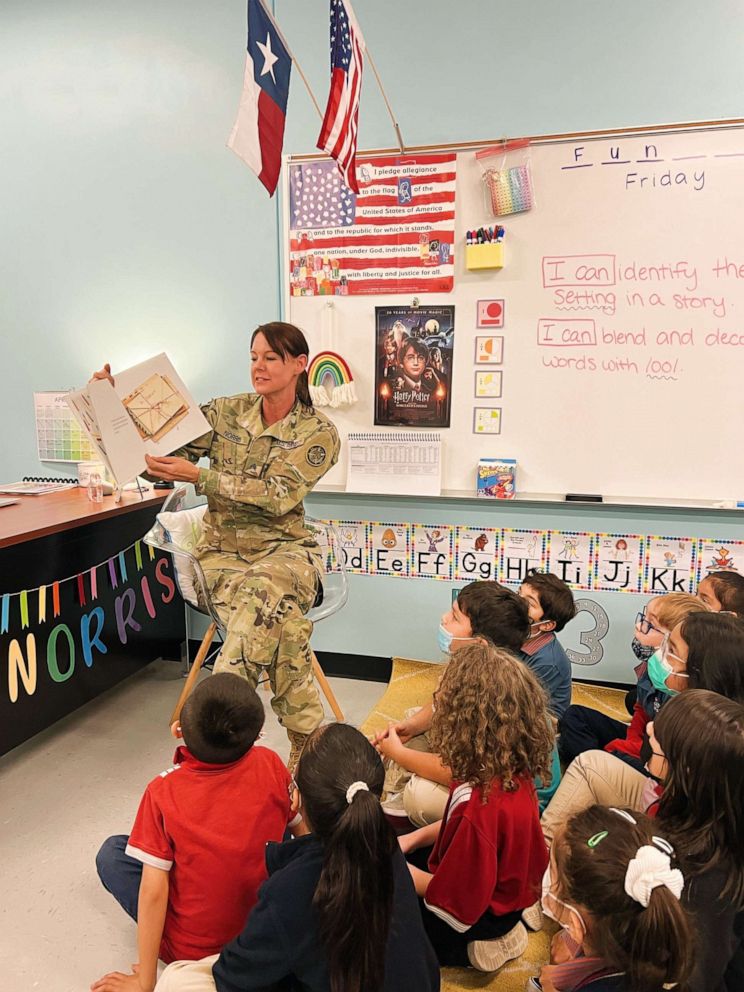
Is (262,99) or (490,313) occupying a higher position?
(262,99)

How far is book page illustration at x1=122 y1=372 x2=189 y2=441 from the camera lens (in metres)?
2.02

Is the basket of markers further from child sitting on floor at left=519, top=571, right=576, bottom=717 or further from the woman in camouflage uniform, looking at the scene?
child sitting on floor at left=519, top=571, right=576, bottom=717

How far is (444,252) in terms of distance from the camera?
2.56 metres

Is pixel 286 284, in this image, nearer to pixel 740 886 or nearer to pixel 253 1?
pixel 253 1

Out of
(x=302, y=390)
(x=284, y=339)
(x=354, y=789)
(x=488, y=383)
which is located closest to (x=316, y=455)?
(x=302, y=390)

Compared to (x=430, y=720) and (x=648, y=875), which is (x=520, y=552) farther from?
(x=648, y=875)

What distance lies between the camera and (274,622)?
200cm

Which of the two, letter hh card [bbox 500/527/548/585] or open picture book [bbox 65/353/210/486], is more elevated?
open picture book [bbox 65/353/210/486]

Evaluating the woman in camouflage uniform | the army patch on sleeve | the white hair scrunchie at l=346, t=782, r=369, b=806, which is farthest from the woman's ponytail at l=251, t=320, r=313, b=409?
the white hair scrunchie at l=346, t=782, r=369, b=806

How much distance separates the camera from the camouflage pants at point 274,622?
196cm

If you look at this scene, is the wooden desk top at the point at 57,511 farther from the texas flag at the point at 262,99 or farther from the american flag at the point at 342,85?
the american flag at the point at 342,85

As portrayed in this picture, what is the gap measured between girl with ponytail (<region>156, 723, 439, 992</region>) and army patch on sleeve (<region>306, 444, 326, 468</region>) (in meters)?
1.19

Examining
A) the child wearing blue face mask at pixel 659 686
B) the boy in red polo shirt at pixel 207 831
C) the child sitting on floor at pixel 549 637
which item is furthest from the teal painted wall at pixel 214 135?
the boy in red polo shirt at pixel 207 831

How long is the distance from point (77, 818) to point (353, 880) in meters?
1.39
